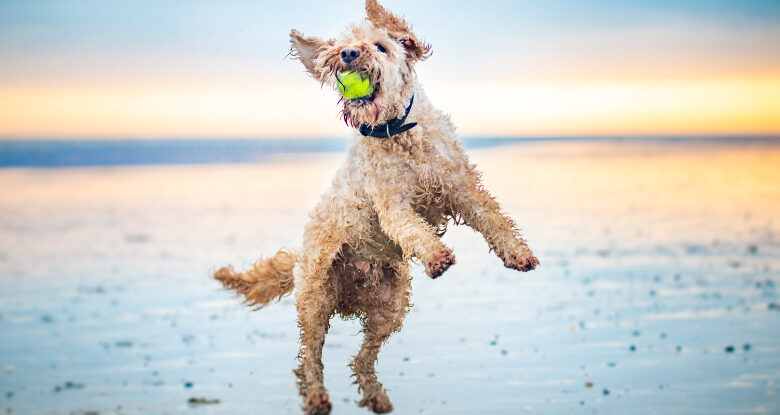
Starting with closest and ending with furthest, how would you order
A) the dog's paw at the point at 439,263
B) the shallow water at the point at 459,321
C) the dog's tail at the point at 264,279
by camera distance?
the dog's paw at the point at 439,263 < the dog's tail at the point at 264,279 < the shallow water at the point at 459,321

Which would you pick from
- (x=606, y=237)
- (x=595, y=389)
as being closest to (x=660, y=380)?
(x=595, y=389)

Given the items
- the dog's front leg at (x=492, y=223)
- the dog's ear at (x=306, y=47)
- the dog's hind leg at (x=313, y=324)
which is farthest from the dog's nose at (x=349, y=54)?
the dog's hind leg at (x=313, y=324)

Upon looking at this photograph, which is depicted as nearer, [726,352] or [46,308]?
[726,352]

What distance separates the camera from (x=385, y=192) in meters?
5.10

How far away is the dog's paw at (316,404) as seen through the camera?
5.60 m

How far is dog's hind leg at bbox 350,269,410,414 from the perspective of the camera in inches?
229

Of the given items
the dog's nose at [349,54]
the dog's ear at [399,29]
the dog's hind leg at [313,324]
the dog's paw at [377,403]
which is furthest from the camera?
the dog's paw at [377,403]

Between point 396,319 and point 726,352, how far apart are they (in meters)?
4.77

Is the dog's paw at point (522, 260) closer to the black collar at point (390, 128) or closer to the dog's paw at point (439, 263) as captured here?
the dog's paw at point (439, 263)

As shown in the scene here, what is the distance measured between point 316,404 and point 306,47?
2.31 metres

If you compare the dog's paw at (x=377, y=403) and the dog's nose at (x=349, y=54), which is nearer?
the dog's nose at (x=349, y=54)

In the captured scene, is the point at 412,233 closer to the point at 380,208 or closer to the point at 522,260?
the point at 380,208

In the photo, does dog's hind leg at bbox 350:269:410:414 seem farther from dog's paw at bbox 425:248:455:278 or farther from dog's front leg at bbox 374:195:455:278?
dog's paw at bbox 425:248:455:278

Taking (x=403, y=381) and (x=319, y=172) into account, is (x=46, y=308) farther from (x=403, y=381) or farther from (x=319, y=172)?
(x=319, y=172)
